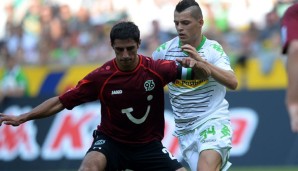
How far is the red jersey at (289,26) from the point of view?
5.47m

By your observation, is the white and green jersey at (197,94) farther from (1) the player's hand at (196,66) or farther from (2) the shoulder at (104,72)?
(2) the shoulder at (104,72)

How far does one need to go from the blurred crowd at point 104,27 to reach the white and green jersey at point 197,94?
632cm

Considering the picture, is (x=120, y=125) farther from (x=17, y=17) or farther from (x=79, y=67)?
(x=17, y=17)

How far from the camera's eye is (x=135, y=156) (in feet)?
28.8

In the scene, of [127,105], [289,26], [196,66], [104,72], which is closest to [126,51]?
[104,72]

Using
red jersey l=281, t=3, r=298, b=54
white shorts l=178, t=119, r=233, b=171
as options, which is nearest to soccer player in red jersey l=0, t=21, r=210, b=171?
white shorts l=178, t=119, r=233, b=171

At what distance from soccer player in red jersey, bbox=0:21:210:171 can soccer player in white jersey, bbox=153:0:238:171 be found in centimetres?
43

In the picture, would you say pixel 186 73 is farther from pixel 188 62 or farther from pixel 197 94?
pixel 197 94

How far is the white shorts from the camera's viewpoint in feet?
29.7

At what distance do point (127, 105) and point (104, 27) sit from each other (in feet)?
30.1

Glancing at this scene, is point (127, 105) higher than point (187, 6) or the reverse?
the reverse

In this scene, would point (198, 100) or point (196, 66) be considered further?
point (198, 100)

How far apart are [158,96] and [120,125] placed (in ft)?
1.54

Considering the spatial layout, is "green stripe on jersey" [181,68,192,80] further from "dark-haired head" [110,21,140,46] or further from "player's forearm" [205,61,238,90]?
"dark-haired head" [110,21,140,46]
